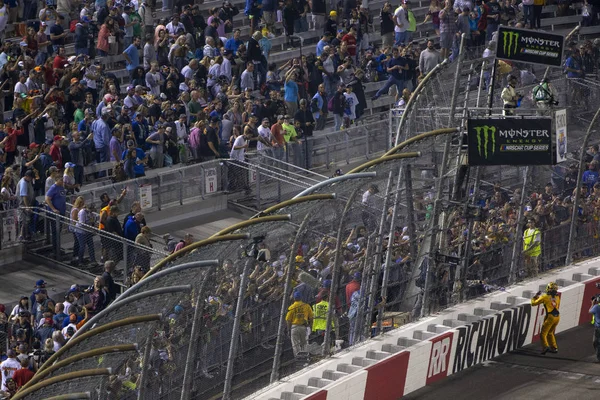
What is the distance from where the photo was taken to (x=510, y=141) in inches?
799

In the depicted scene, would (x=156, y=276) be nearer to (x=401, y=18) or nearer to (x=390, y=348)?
(x=390, y=348)

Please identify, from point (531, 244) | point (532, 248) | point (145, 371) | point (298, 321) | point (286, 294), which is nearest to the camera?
point (145, 371)

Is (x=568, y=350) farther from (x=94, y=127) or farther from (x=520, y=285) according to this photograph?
(x=94, y=127)

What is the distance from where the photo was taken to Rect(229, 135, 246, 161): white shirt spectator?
2628 cm

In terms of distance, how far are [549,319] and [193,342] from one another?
26.0 feet

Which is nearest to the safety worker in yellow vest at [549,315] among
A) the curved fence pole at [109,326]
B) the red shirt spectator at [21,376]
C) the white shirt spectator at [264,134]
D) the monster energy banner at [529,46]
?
the monster energy banner at [529,46]

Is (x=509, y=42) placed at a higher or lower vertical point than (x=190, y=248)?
higher

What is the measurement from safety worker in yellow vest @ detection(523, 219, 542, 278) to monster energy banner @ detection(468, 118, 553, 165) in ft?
5.09

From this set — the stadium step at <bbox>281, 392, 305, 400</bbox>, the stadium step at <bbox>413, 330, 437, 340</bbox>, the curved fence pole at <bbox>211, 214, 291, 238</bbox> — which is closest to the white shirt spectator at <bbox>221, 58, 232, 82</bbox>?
the stadium step at <bbox>413, 330, 437, 340</bbox>

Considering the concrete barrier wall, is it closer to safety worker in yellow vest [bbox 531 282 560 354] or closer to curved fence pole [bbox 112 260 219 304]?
safety worker in yellow vest [bbox 531 282 560 354]

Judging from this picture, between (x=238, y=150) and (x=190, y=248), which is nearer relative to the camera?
(x=190, y=248)

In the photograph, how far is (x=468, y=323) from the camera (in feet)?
66.7

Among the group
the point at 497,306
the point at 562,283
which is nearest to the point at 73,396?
the point at 497,306

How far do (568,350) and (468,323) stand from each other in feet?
7.33
